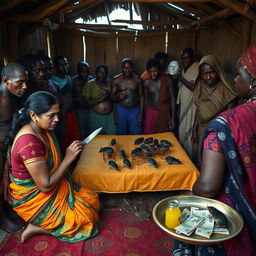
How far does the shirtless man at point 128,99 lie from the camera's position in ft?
15.3

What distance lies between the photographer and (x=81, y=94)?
4660 millimetres

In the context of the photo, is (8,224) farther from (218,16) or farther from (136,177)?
(218,16)

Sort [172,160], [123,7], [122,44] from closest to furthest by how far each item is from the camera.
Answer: [172,160] → [123,7] → [122,44]

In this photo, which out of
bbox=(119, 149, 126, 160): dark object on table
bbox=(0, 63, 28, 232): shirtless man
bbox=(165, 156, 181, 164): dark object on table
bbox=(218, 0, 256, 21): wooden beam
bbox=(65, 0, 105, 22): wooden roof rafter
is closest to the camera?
bbox=(0, 63, 28, 232): shirtless man

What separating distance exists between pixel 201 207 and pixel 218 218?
0.55 feet

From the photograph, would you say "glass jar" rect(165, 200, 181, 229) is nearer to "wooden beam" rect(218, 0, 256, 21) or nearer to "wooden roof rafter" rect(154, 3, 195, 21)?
"wooden beam" rect(218, 0, 256, 21)

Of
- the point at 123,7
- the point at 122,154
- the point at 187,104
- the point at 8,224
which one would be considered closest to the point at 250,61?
the point at 122,154

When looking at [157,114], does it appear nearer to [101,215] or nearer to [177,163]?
[177,163]

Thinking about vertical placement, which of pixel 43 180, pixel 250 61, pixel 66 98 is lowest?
pixel 43 180

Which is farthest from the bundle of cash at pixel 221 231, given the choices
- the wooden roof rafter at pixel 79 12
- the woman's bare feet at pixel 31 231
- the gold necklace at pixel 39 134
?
the wooden roof rafter at pixel 79 12

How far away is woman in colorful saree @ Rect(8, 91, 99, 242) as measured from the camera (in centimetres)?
219

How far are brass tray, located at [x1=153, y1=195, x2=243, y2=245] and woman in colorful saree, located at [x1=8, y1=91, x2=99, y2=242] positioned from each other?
43.4 inches

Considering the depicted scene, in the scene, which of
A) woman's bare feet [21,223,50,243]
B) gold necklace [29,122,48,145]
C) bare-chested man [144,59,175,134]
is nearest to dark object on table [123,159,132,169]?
gold necklace [29,122,48,145]

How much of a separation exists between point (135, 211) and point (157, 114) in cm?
216
